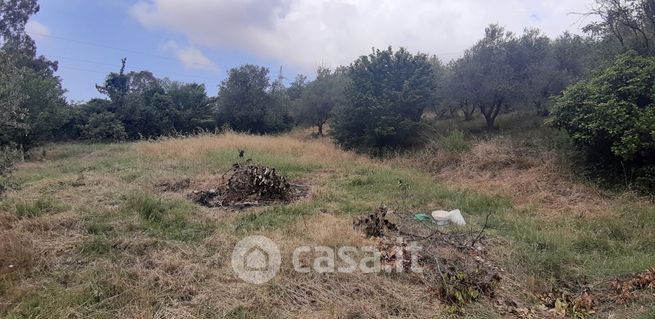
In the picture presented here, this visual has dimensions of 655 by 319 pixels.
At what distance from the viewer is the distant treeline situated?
7559 millimetres

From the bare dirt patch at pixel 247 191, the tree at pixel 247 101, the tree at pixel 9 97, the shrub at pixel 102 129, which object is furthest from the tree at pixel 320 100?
the tree at pixel 9 97

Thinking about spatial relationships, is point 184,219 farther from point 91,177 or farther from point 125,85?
point 125,85

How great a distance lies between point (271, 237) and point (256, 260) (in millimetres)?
631

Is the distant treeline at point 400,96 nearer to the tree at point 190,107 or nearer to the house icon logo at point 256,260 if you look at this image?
the tree at point 190,107

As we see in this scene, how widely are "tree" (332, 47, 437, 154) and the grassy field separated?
6.00m

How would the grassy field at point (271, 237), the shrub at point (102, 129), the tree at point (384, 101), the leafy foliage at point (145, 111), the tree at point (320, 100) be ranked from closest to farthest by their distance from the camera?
the grassy field at point (271, 237), the tree at point (384, 101), the shrub at point (102, 129), the leafy foliage at point (145, 111), the tree at point (320, 100)

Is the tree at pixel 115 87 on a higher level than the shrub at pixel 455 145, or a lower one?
higher

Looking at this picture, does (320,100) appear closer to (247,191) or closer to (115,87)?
(115,87)

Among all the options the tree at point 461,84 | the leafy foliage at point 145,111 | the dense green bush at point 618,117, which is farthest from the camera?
the leafy foliage at point 145,111

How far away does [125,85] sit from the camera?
26750 mm

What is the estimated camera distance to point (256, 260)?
3920 millimetres

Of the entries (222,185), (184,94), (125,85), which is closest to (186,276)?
(222,185)

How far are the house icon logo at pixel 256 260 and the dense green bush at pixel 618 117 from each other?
21.2 ft

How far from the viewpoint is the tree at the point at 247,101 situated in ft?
84.2
